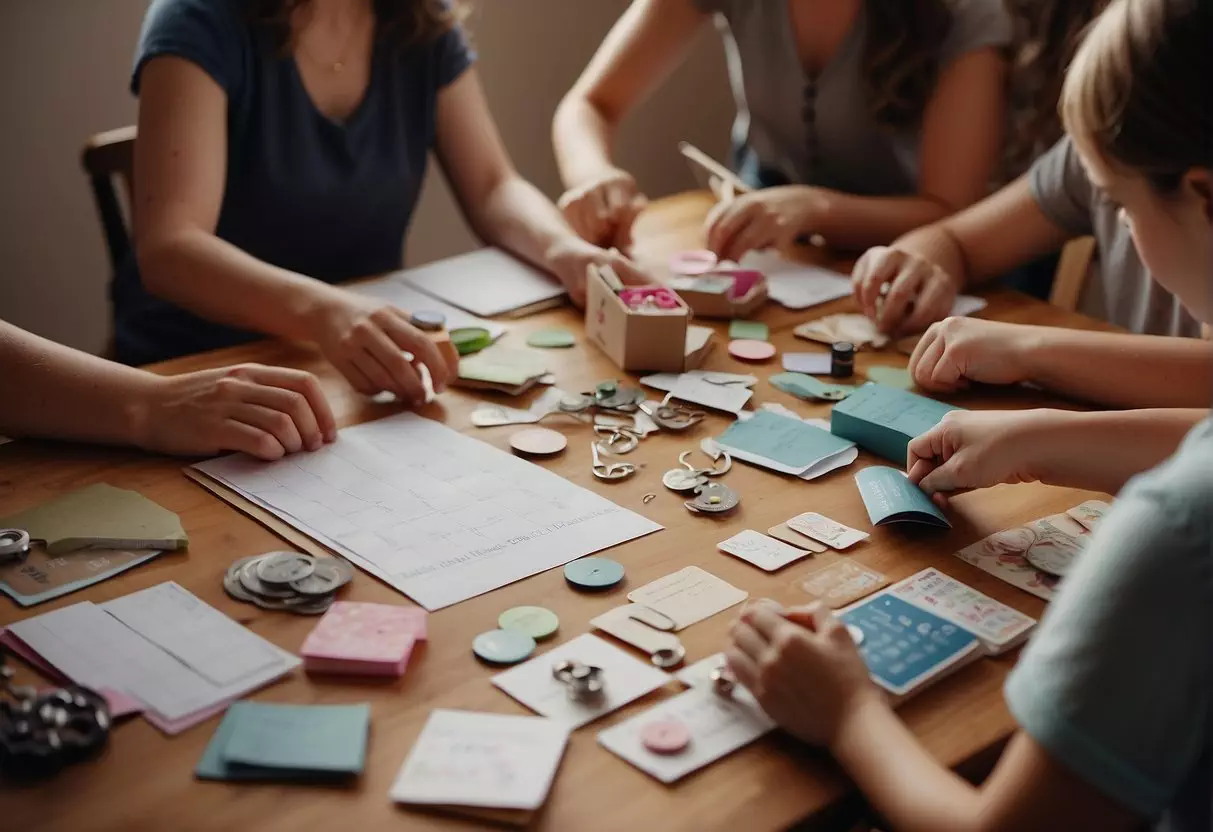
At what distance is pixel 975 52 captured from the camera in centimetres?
182

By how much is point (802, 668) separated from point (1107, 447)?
0.47 meters

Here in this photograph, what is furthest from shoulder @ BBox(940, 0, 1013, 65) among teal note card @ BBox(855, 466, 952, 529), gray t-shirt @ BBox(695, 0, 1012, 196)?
teal note card @ BBox(855, 466, 952, 529)

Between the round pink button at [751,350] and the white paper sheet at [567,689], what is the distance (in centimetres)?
62

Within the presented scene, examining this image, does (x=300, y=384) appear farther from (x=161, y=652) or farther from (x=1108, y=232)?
(x=1108, y=232)

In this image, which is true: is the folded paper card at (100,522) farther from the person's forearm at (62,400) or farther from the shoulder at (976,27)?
the shoulder at (976,27)

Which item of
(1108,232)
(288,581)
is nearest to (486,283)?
(288,581)

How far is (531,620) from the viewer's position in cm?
96

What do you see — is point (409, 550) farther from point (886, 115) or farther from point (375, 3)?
point (886, 115)

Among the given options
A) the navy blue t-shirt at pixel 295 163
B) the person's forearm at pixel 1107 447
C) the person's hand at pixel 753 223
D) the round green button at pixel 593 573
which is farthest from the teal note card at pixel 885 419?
the navy blue t-shirt at pixel 295 163

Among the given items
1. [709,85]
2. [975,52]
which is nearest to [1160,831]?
[975,52]

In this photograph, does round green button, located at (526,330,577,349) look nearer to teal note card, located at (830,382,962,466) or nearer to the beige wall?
teal note card, located at (830,382,962,466)

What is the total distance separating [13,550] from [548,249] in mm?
866

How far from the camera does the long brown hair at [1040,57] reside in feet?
6.18

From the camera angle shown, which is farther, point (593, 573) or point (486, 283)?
point (486, 283)
